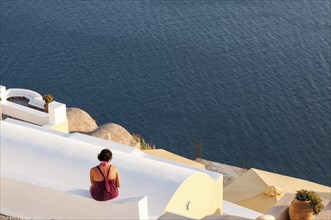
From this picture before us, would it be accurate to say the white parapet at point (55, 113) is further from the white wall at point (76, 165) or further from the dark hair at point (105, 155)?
the dark hair at point (105, 155)

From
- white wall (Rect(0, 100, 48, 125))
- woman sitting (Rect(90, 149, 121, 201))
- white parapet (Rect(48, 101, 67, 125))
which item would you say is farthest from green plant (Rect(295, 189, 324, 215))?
white wall (Rect(0, 100, 48, 125))

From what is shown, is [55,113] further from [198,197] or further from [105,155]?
[105,155]

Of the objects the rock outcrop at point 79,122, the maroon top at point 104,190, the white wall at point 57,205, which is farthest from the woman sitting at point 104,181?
the rock outcrop at point 79,122

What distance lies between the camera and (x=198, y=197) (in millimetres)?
19531

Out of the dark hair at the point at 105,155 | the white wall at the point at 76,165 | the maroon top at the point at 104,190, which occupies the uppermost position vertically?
the white wall at the point at 76,165

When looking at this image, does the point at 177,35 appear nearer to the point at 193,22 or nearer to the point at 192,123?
the point at 193,22

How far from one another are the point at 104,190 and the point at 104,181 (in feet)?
0.72

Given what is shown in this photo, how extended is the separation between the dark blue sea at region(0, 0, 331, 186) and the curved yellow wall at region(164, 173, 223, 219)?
2698 cm

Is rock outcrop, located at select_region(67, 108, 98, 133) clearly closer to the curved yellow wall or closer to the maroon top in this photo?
the curved yellow wall

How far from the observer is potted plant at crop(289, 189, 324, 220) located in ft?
52.7

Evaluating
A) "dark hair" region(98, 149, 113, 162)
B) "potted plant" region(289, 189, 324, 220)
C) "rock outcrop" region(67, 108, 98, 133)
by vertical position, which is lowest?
"potted plant" region(289, 189, 324, 220)

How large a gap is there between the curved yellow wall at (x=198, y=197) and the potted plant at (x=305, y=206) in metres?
3.12

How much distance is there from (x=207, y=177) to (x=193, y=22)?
155 feet

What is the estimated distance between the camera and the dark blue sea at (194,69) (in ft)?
165
